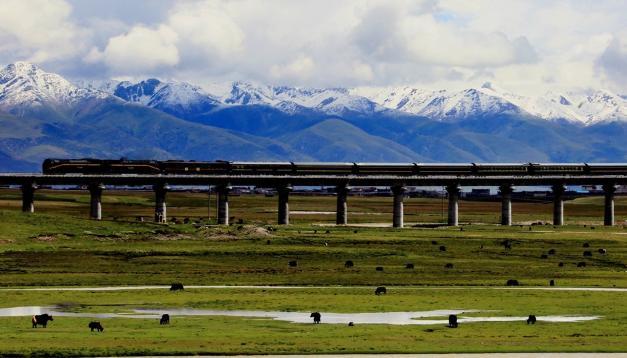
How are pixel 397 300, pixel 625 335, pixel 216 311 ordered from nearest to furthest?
1. pixel 625 335
2. pixel 216 311
3. pixel 397 300

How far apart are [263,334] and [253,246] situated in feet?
217

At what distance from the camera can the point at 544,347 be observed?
55.2 m

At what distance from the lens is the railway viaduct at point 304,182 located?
173 m

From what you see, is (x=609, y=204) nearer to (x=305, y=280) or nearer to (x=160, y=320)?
(x=305, y=280)

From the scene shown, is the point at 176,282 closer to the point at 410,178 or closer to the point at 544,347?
the point at 544,347

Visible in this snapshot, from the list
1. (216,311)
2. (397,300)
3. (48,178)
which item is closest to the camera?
(216,311)

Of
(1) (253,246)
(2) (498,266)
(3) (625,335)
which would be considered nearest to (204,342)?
(3) (625,335)

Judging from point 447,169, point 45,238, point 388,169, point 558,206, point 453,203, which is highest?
point 447,169

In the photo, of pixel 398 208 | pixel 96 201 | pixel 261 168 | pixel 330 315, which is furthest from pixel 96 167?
pixel 330 315

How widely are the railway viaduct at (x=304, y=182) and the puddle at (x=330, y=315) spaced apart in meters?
99.8

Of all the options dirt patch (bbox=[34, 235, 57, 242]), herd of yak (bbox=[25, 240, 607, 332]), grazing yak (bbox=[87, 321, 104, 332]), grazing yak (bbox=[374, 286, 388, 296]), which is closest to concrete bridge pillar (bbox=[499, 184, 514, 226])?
herd of yak (bbox=[25, 240, 607, 332])

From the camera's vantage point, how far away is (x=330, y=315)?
69062 mm

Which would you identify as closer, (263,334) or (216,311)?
(263,334)

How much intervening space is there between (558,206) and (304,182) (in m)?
42.2
